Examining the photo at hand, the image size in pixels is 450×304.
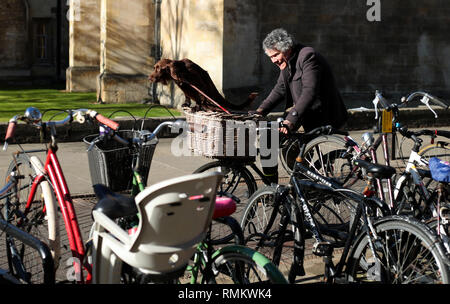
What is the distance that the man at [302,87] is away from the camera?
6.93 meters

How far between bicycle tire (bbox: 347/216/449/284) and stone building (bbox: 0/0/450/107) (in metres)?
11.7

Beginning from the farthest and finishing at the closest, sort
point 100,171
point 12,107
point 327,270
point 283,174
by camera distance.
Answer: point 12,107 < point 283,174 < point 100,171 < point 327,270

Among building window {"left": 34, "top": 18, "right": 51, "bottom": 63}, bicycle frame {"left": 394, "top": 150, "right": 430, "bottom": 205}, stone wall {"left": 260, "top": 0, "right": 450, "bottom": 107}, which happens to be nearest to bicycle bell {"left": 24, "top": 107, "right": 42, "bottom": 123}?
bicycle frame {"left": 394, "top": 150, "right": 430, "bottom": 205}

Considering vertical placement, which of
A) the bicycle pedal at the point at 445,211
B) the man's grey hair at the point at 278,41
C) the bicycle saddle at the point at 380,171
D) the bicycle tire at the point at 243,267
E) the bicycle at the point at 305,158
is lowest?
the bicycle tire at the point at 243,267

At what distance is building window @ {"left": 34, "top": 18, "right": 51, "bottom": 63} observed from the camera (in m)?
31.4

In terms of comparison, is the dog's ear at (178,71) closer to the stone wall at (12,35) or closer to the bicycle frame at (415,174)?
the bicycle frame at (415,174)

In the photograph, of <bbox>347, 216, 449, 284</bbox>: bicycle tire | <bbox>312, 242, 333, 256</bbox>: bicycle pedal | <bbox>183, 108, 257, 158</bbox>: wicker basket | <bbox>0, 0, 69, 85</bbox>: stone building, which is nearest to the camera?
<bbox>347, 216, 449, 284</bbox>: bicycle tire

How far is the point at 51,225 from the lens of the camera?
4.70 meters

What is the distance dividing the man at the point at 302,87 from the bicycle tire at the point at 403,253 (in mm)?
2199

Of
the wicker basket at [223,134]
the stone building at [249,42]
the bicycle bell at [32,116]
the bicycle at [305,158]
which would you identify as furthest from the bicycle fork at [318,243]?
the stone building at [249,42]

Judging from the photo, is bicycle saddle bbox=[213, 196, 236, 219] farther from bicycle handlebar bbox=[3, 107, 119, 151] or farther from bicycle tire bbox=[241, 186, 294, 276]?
bicycle tire bbox=[241, 186, 294, 276]

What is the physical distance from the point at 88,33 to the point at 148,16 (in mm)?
3072
